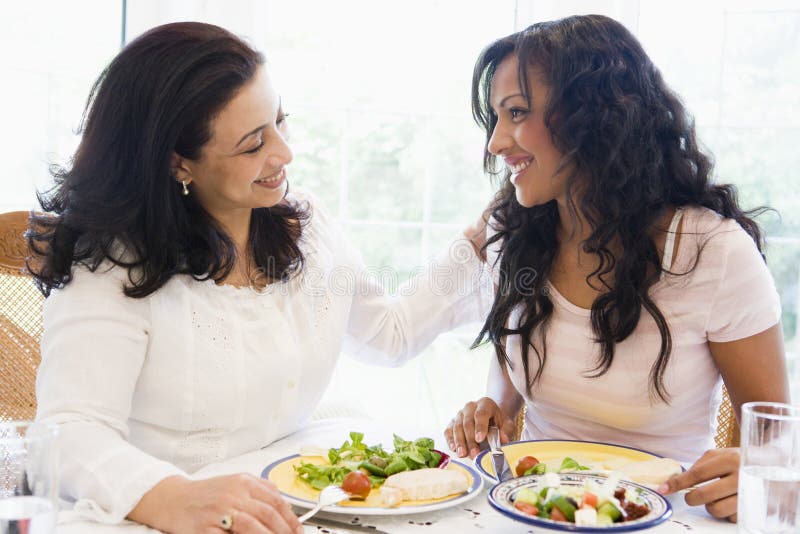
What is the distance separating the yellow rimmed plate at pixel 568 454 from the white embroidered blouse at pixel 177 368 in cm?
42

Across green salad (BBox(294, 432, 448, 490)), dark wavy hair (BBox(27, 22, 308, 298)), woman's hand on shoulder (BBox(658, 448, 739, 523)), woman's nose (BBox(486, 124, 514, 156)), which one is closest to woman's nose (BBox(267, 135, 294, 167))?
dark wavy hair (BBox(27, 22, 308, 298))

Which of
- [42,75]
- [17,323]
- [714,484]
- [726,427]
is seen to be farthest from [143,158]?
[42,75]

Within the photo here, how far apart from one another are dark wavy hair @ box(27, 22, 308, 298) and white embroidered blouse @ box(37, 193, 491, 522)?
41 mm

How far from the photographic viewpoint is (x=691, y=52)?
10.0ft

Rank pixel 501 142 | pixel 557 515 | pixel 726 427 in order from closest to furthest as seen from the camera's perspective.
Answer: pixel 557 515 < pixel 501 142 < pixel 726 427

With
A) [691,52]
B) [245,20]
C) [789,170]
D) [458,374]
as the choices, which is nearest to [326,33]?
[245,20]

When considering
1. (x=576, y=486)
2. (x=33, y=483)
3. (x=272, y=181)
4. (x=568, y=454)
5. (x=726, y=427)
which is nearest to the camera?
(x=33, y=483)

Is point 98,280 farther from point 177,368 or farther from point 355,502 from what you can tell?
point 355,502

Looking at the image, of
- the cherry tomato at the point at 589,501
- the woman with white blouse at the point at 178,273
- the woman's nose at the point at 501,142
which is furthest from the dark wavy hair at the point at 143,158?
the cherry tomato at the point at 589,501

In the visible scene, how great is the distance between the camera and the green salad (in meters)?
1.23

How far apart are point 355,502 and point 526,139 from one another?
0.85 meters

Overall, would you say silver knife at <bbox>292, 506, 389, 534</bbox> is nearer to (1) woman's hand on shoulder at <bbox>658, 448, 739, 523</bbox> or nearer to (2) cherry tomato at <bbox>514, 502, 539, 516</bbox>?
(2) cherry tomato at <bbox>514, 502, 539, 516</bbox>

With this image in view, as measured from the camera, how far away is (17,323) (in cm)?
188

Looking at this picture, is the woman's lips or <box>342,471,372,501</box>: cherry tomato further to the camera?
the woman's lips
